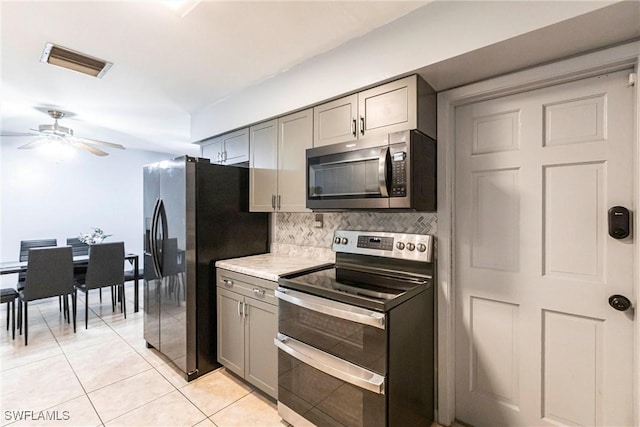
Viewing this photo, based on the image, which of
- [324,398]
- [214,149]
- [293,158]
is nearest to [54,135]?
[214,149]

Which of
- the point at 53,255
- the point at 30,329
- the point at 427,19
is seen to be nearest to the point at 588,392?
the point at 427,19

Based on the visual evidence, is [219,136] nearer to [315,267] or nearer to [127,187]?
[315,267]

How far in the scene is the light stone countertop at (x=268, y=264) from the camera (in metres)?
2.05

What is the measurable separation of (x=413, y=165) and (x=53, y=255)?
3811 millimetres

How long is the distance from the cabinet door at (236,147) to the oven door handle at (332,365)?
5.57 feet

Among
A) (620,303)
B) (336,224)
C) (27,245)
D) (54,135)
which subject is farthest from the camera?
(27,245)

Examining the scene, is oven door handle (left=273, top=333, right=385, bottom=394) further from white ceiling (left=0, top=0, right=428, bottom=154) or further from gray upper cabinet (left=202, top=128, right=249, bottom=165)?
white ceiling (left=0, top=0, right=428, bottom=154)

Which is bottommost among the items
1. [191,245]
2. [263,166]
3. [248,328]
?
[248,328]

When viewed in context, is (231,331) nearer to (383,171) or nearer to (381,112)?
(383,171)

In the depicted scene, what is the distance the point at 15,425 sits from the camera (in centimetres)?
181

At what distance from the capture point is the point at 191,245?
2318 mm

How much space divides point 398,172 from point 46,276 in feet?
12.5

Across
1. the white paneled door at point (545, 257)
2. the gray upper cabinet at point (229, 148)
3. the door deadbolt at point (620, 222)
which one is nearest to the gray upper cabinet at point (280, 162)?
the gray upper cabinet at point (229, 148)

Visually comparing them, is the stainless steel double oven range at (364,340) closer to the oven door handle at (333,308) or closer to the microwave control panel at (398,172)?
the oven door handle at (333,308)
